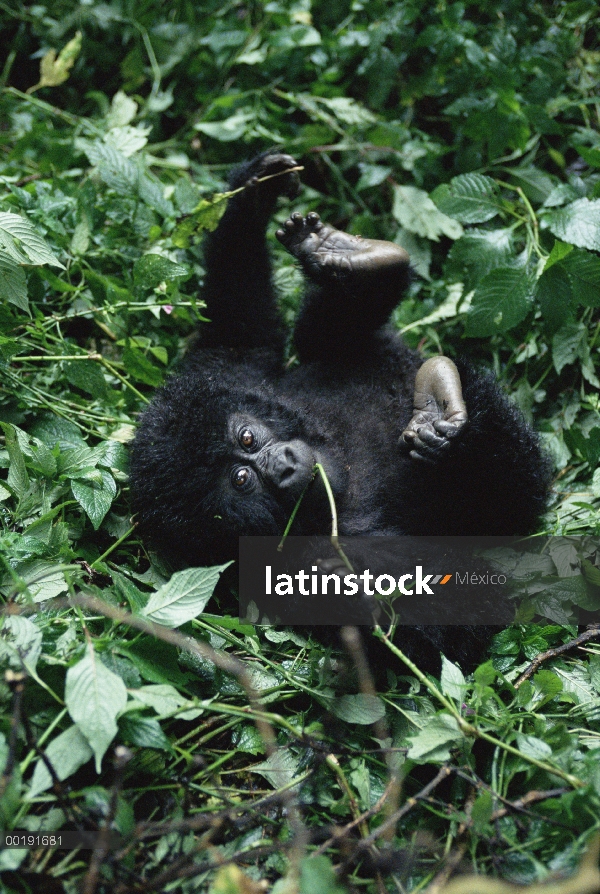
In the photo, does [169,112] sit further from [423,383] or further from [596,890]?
[596,890]

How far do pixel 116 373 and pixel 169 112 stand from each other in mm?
2099

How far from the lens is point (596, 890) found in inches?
61.3

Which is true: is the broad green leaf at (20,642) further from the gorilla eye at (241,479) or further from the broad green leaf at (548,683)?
the broad green leaf at (548,683)

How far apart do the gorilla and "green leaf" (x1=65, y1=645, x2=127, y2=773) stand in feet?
2.64

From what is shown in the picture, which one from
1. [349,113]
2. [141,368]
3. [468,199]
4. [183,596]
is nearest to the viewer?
[183,596]

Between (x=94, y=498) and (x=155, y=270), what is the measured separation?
981mm

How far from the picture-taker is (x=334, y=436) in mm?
2730

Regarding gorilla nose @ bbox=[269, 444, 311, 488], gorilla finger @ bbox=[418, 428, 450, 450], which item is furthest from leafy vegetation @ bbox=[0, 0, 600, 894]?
gorilla finger @ bbox=[418, 428, 450, 450]

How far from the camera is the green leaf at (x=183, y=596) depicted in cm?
198

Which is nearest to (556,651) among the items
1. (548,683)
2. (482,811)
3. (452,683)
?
(548,683)

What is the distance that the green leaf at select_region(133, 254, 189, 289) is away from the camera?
2.81 metres

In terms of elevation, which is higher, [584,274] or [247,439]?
[584,274]

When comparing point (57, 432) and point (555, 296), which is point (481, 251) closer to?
point (555, 296)

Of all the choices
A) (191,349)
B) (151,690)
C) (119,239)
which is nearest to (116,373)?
(191,349)
